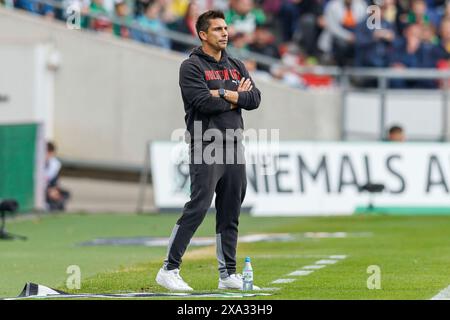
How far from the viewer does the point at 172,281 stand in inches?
482

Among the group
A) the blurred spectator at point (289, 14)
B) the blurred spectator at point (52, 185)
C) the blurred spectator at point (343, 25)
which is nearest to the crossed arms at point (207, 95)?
the blurred spectator at point (52, 185)

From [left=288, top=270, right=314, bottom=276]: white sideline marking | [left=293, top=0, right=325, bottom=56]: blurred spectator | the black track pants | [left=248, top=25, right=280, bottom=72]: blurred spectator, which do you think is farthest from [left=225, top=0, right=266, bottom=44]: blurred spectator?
the black track pants

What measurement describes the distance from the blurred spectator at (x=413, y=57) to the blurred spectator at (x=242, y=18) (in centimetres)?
315

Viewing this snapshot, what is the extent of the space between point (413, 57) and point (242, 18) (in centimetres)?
379

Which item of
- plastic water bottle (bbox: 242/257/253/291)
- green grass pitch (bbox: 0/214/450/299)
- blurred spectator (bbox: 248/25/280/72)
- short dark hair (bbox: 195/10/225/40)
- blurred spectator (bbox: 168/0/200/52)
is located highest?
blurred spectator (bbox: 168/0/200/52)

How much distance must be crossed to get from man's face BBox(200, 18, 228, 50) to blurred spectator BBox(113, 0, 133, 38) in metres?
17.7

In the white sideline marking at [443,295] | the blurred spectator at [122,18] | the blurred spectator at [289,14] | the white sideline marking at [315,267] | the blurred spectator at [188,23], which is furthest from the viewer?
the blurred spectator at [289,14]

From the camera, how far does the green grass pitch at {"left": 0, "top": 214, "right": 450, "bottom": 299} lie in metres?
12.5

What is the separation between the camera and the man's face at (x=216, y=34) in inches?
486

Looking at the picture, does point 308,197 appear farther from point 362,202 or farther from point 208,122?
point 208,122

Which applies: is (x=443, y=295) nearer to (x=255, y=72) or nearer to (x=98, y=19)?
(x=255, y=72)

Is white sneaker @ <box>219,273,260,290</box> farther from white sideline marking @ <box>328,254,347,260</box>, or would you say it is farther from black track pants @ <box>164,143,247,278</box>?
white sideline marking @ <box>328,254,347,260</box>

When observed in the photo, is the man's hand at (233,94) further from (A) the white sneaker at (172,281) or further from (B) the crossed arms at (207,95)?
(A) the white sneaker at (172,281)

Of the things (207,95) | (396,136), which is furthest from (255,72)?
(207,95)
